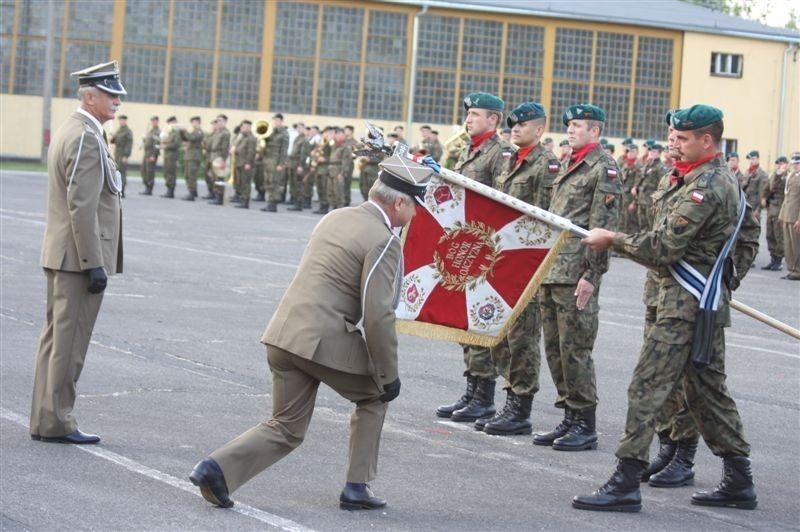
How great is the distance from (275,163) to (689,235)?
2769 cm

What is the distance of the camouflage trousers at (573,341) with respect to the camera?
348 inches

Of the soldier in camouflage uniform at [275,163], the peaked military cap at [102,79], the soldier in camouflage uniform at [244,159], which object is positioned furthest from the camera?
the soldier in camouflage uniform at [244,159]

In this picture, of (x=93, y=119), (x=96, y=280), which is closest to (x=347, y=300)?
(x=96, y=280)

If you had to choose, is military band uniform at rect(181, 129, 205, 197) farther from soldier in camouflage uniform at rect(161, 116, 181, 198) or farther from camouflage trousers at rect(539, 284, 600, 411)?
camouflage trousers at rect(539, 284, 600, 411)

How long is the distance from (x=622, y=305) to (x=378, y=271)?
1107cm

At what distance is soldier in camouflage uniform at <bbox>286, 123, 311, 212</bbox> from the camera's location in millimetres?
35750

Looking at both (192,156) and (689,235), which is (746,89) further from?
(689,235)

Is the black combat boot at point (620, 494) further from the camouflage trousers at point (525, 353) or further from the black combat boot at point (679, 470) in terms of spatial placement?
the camouflage trousers at point (525, 353)

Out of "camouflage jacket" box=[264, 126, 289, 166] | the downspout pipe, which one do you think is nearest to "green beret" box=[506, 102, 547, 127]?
"camouflage jacket" box=[264, 126, 289, 166]

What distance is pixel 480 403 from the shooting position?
31.4 feet

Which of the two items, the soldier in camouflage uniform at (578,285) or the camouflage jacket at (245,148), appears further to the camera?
the camouflage jacket at (245,148)

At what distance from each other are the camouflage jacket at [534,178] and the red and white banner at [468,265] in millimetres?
937

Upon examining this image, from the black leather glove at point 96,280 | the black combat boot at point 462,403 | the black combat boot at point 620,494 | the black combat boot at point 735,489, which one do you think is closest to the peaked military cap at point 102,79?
the black leather glove at point 96,280

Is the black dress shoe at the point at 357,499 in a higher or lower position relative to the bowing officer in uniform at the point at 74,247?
lower
